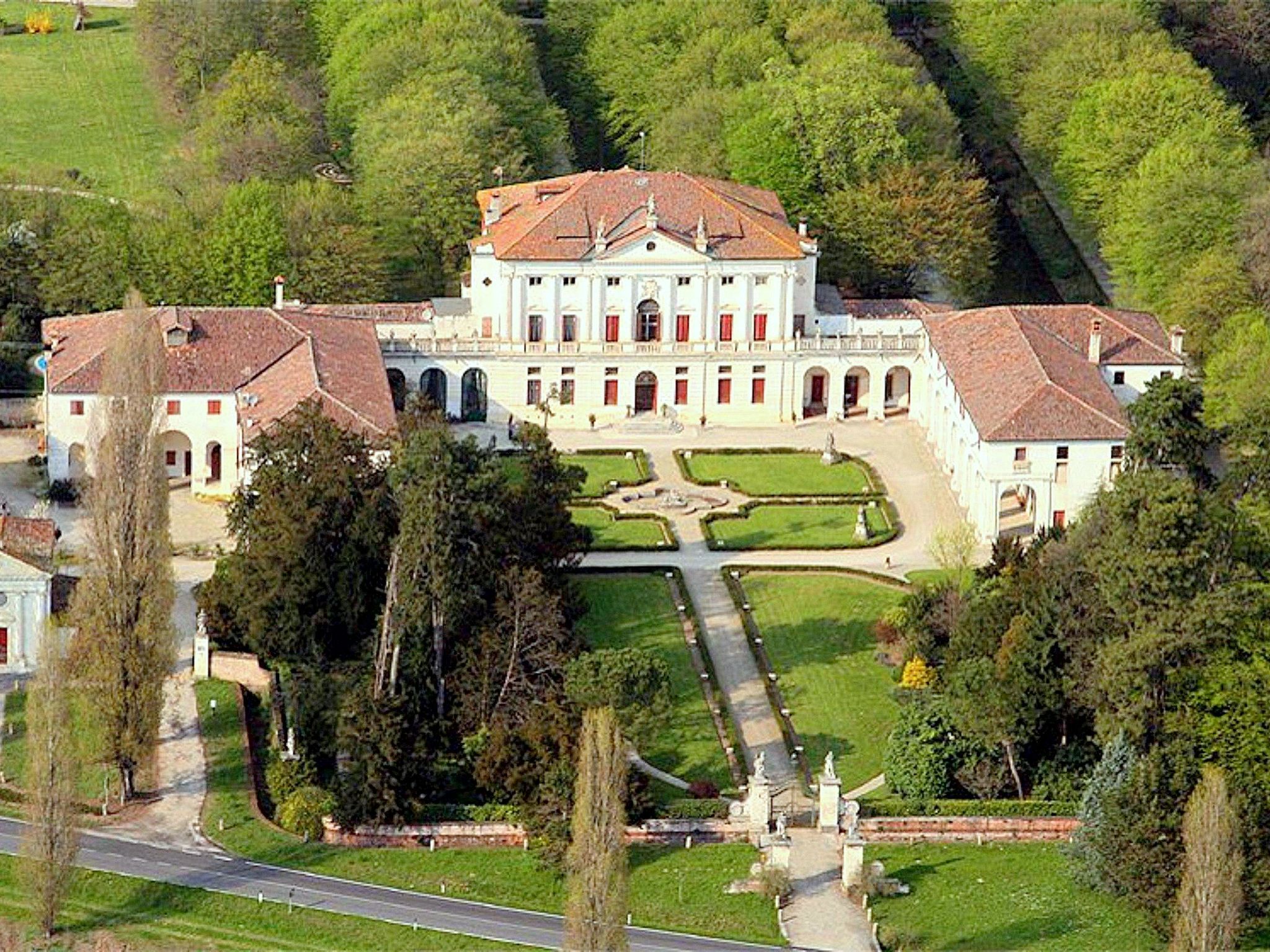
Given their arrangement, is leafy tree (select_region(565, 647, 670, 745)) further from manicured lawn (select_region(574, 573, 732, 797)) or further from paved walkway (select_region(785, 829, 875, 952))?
paved walkway (select_region(785, 829, 875, 952))

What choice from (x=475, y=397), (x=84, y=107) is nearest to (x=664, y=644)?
(x=475, y=397)

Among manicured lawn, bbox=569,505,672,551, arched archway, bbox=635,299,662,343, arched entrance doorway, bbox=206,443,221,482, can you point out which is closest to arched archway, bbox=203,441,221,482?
arched entrance doorway, bbox=206,443,221,482

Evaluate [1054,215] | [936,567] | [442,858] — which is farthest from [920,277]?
[442,858]

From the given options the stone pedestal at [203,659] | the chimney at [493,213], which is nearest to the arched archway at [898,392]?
the chimney at [493,213]

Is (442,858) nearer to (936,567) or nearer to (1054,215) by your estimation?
(936,567)

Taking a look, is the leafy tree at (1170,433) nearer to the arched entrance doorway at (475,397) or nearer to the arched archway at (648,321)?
the arched archway at (648,321)

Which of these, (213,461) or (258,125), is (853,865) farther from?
(258,125)

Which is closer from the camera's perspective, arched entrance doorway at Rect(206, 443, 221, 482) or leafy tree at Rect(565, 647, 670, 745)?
leafy tree at Rect(565, 647, 670, 745)
